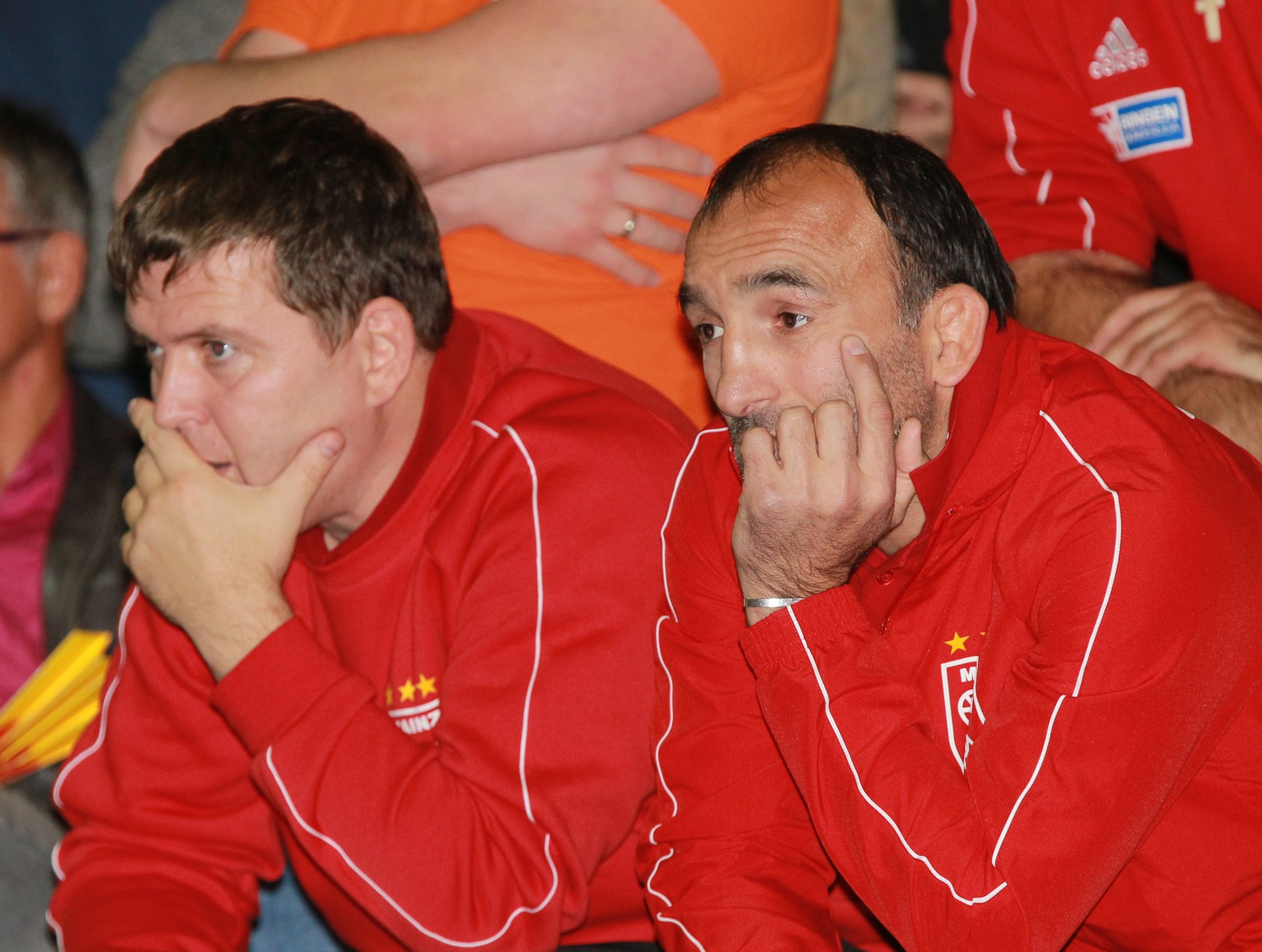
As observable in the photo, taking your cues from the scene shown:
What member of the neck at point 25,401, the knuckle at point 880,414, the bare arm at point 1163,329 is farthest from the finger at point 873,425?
the neck at point 25,401

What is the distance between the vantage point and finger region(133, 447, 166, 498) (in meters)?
1.78

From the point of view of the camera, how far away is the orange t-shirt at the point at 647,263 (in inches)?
79.6

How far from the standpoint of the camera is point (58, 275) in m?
2.64

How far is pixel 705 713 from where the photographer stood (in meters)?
1.62

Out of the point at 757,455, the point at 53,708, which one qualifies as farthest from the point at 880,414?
the point at 53,708

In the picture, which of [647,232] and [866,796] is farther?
[647,232]

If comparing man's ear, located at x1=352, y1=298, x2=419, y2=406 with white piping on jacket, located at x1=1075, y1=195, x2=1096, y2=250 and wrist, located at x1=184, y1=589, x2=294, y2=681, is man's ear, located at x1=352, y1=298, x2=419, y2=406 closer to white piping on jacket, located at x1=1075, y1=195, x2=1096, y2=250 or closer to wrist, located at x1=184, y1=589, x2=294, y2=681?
wrist, located at x1=184, y1=589, x2=294, y2=681

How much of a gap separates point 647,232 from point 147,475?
0.77 m

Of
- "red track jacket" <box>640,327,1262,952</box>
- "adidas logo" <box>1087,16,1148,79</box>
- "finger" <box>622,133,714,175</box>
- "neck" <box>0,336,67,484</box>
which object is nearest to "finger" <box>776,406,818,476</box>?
"red track jacket" <box>640,327,1262,952</box>

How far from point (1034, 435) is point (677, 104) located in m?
0.77

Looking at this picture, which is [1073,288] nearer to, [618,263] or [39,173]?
[618,263]

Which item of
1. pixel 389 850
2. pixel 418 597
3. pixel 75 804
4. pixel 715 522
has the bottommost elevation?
pixel 75 804

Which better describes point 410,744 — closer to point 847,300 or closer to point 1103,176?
point 847,300

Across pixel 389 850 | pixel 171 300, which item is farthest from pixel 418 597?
pixel 171 300
